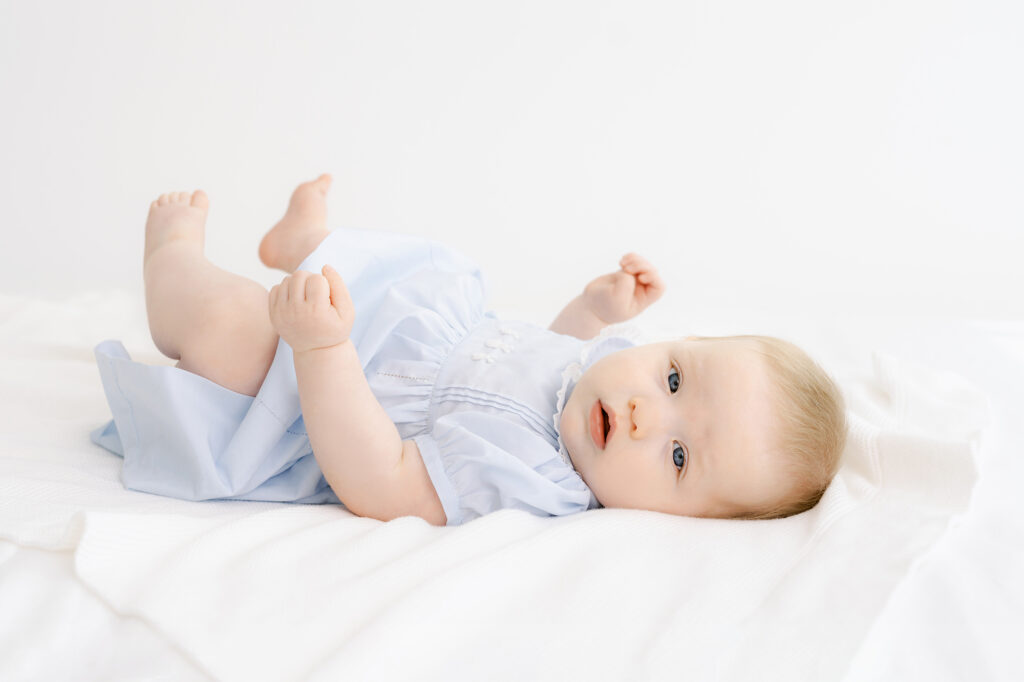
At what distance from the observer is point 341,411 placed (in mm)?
1082

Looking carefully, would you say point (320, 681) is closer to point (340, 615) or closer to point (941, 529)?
point (340, 615)

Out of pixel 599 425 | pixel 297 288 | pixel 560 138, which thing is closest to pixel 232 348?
pixel 297 288

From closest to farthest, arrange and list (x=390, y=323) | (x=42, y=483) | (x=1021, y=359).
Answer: (x=42, y=483), (x=390, y=323), (x=1021, y=359)

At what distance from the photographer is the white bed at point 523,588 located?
30.1 inches

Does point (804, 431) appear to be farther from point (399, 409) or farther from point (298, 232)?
point (298, 232)

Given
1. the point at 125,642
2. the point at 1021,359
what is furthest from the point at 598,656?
the point at 1021,359

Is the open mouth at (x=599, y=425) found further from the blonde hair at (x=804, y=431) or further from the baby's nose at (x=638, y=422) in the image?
the blonde hair at (x=804, y=431)

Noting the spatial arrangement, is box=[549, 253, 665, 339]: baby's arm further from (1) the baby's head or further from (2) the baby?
(1) the baby's head

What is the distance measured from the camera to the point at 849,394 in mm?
1431

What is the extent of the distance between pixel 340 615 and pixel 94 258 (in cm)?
220

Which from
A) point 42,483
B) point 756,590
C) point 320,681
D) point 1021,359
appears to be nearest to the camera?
point 320,681

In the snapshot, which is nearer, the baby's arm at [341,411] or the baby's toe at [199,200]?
the baby's arm at [341,411]

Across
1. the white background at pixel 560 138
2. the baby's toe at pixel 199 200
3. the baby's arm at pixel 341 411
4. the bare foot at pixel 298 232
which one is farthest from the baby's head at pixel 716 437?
the white background at pixel 560 138

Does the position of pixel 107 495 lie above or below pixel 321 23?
below
